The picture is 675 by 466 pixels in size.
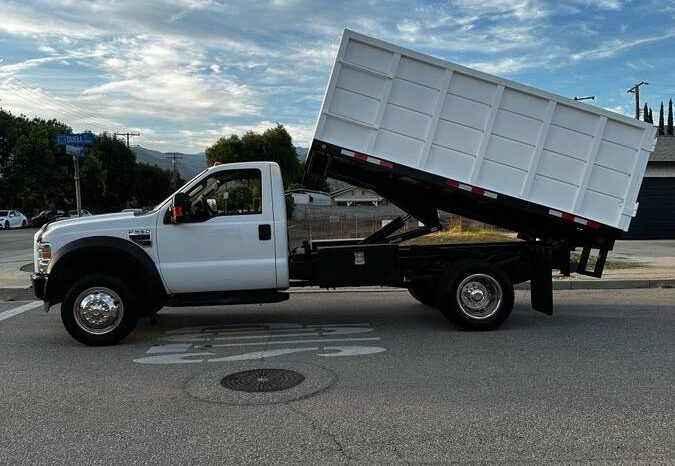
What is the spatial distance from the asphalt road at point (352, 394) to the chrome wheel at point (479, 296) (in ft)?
0.93

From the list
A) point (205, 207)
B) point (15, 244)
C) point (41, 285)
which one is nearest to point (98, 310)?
point (41, 285)

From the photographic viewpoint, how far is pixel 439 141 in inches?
279

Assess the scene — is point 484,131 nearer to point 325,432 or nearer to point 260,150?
point 325,432

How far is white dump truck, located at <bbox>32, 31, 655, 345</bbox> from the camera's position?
269 inches

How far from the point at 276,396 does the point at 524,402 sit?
205 cm

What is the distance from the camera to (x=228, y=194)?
721 centimetres

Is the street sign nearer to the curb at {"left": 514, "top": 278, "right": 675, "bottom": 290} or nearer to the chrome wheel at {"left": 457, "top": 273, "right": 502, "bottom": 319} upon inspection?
the chrome wheel at {"left": 457, "top": 273, "right": 502, "bottom": 319}

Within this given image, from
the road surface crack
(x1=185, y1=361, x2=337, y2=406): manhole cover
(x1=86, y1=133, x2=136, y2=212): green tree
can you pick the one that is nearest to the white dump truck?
(x1=185, y1=361, x2=337, y2=406): manhole cover

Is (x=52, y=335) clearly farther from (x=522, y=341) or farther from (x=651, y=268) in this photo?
(x=651, y=268)

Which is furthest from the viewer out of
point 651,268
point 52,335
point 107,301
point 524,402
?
point 651,268

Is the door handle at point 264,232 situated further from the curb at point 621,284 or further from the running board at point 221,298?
the curb at point 621,284

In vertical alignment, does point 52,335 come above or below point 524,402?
below

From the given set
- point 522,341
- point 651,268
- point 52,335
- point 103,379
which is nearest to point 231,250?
point 103,379

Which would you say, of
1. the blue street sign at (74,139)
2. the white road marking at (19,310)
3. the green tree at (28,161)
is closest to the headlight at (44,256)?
the white road marking at (19,310)
